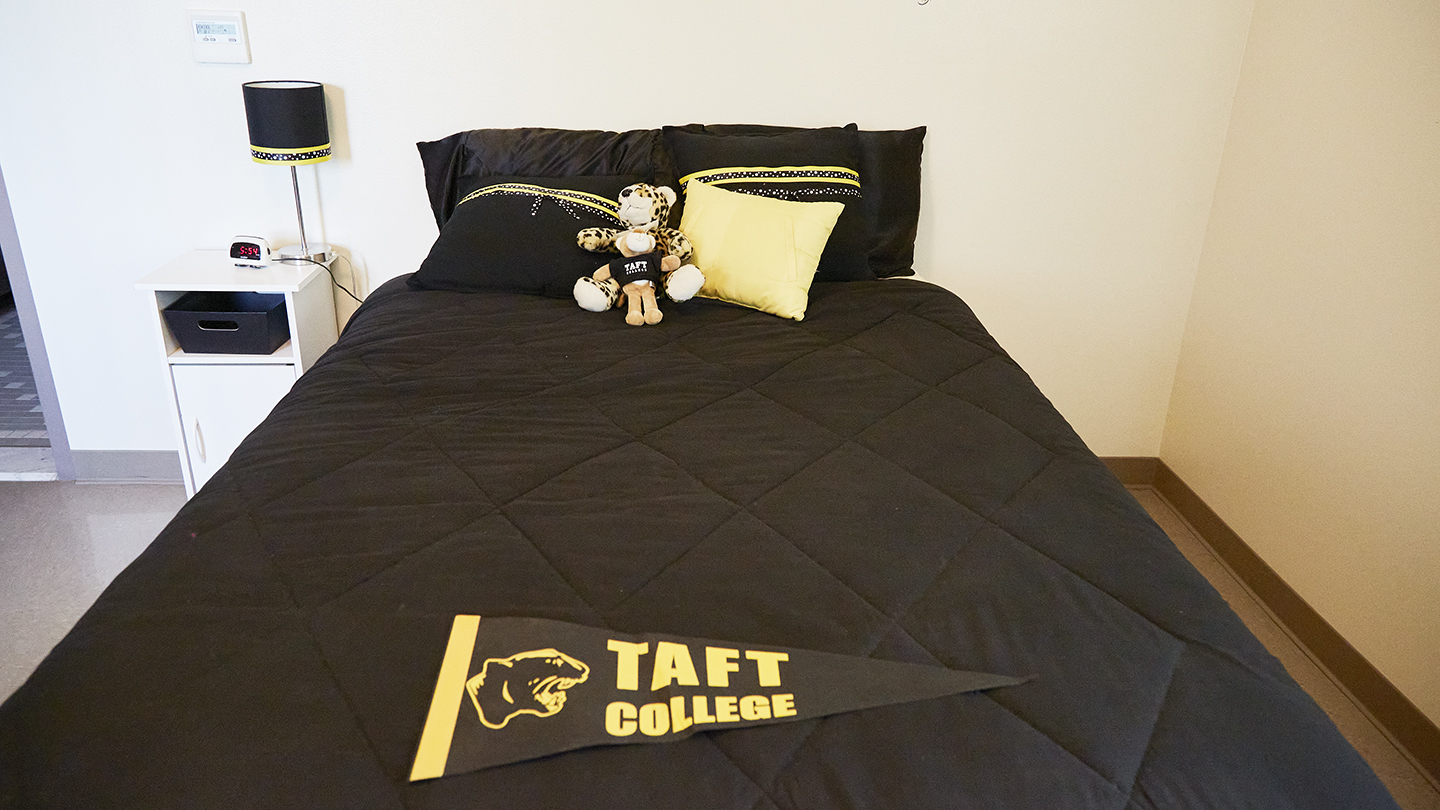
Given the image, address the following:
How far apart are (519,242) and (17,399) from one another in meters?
2.15

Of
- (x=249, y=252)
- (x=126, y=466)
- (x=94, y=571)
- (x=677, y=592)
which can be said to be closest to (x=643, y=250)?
(x=249, y=252)

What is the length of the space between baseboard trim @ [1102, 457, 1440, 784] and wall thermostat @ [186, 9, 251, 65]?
2.76m

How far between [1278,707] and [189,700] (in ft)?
3.87

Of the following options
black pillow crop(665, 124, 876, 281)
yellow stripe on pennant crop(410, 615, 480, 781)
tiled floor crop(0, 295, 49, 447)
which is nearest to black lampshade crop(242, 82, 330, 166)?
black pillow crop(665, 124, 876, 281)

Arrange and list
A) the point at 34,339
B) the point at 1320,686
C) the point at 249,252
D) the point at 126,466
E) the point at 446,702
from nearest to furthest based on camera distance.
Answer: the point at 446,702 → the point at 1320,686 → the point at 249,252 → the point at 34,339 → the point at 126,466

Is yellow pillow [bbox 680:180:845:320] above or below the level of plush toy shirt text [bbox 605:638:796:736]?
above

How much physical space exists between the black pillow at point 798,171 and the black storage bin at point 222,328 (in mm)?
1123

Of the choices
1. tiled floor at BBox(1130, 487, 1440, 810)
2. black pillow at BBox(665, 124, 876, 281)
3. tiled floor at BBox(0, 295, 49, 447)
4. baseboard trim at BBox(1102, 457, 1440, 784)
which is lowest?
tiled floor at BBox(1130, 487, 1440, 810)

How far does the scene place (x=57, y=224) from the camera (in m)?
2.54

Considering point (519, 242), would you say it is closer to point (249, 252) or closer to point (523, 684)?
point (249, 252)

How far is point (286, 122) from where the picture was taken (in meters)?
2.32

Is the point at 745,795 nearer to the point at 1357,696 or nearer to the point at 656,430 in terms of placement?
the point at 656,430

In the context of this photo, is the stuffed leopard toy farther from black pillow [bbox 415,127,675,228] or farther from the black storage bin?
the black storage bin

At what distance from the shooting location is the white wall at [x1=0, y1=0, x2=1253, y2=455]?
243 cm
